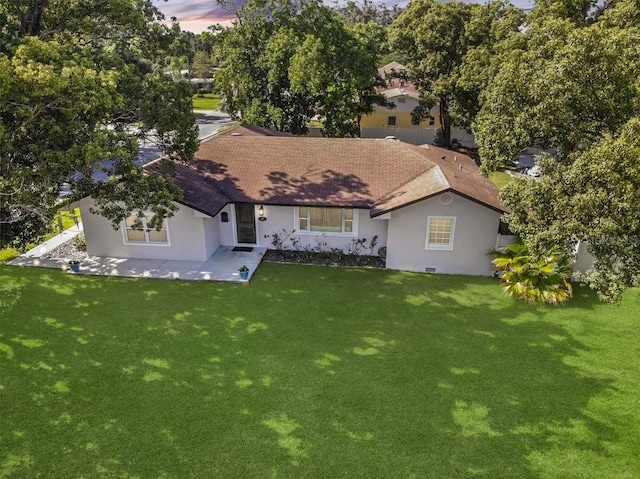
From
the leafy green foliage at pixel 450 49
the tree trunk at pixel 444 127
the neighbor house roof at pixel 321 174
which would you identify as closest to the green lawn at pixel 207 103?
the leafy green foliage at pixel 450 49

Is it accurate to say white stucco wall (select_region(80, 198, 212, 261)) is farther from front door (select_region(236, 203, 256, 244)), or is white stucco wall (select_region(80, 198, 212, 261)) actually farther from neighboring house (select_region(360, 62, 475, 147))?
neighboring house (select_region(360, 62, 475, 147))

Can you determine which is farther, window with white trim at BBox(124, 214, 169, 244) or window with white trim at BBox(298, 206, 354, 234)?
window with white trim at BBox(298, 206, 354, 234)

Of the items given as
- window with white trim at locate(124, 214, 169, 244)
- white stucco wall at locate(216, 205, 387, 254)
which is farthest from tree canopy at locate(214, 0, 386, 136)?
window with white trim at locate(124, 214, 169, 244)

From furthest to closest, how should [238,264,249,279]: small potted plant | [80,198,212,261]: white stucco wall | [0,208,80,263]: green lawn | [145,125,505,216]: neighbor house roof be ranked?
[0,208,80,263]: green lawn
[80,198,212,261]: white stucco wall
[145,125,505,216]: neighbor house roof
[238,264,249,279]: small potted plant

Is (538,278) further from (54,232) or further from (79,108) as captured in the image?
(54,232)

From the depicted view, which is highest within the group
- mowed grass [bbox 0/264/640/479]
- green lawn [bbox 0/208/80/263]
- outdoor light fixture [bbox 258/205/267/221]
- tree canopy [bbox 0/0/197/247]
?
tree canopy [bbox 0/0/197/247]

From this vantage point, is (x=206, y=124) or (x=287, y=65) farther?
(x=206, y=124)

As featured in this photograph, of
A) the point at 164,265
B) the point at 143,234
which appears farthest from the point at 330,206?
the point at 143,234
